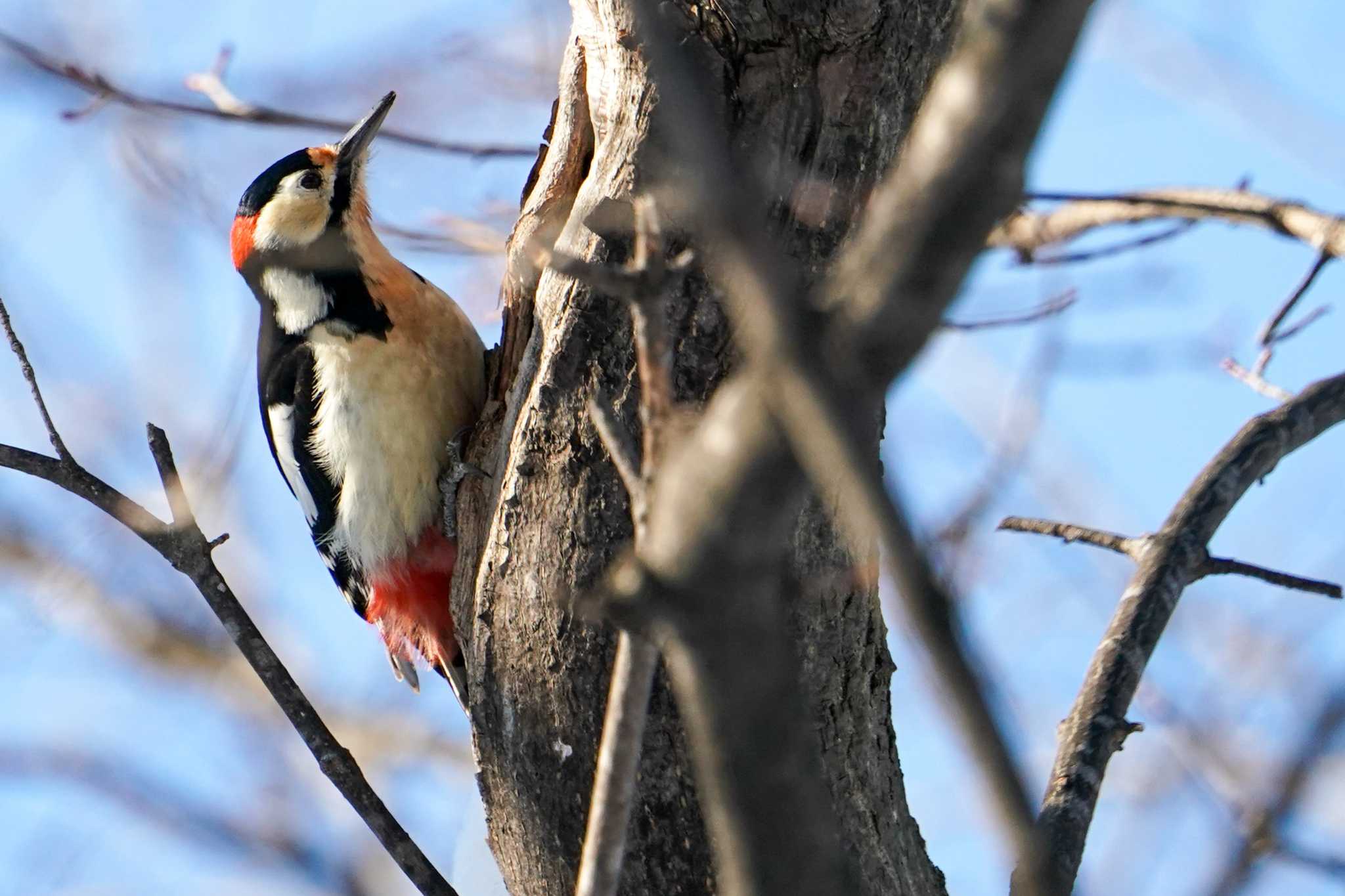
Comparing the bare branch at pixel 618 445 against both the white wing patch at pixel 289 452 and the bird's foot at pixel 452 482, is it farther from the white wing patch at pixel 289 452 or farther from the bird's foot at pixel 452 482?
the white wing patch at pixel 289 452

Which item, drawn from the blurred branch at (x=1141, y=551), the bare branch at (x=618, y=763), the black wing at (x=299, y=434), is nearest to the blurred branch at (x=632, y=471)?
the bare branch at (x=618, y=763)

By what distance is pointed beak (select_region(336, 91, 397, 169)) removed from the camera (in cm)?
394

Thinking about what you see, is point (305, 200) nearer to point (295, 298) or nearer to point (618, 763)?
point (295, 298)

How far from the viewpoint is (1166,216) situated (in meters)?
3.73

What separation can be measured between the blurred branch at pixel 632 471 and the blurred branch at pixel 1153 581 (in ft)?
3.51

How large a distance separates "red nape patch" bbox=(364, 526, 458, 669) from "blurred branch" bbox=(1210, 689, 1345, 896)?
1.86m

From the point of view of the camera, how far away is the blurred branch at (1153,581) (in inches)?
92.6

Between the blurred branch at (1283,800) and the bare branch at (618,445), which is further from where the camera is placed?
the blurred branch at (1283,800)

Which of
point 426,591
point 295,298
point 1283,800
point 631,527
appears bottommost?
point 1283,800

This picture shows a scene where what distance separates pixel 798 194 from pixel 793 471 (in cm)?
126

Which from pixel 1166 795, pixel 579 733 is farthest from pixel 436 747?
pixel 579 733

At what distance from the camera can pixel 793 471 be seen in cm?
108

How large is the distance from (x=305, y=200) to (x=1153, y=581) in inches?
95.6

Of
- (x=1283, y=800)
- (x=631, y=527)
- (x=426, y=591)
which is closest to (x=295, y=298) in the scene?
(x=426, y=591)
